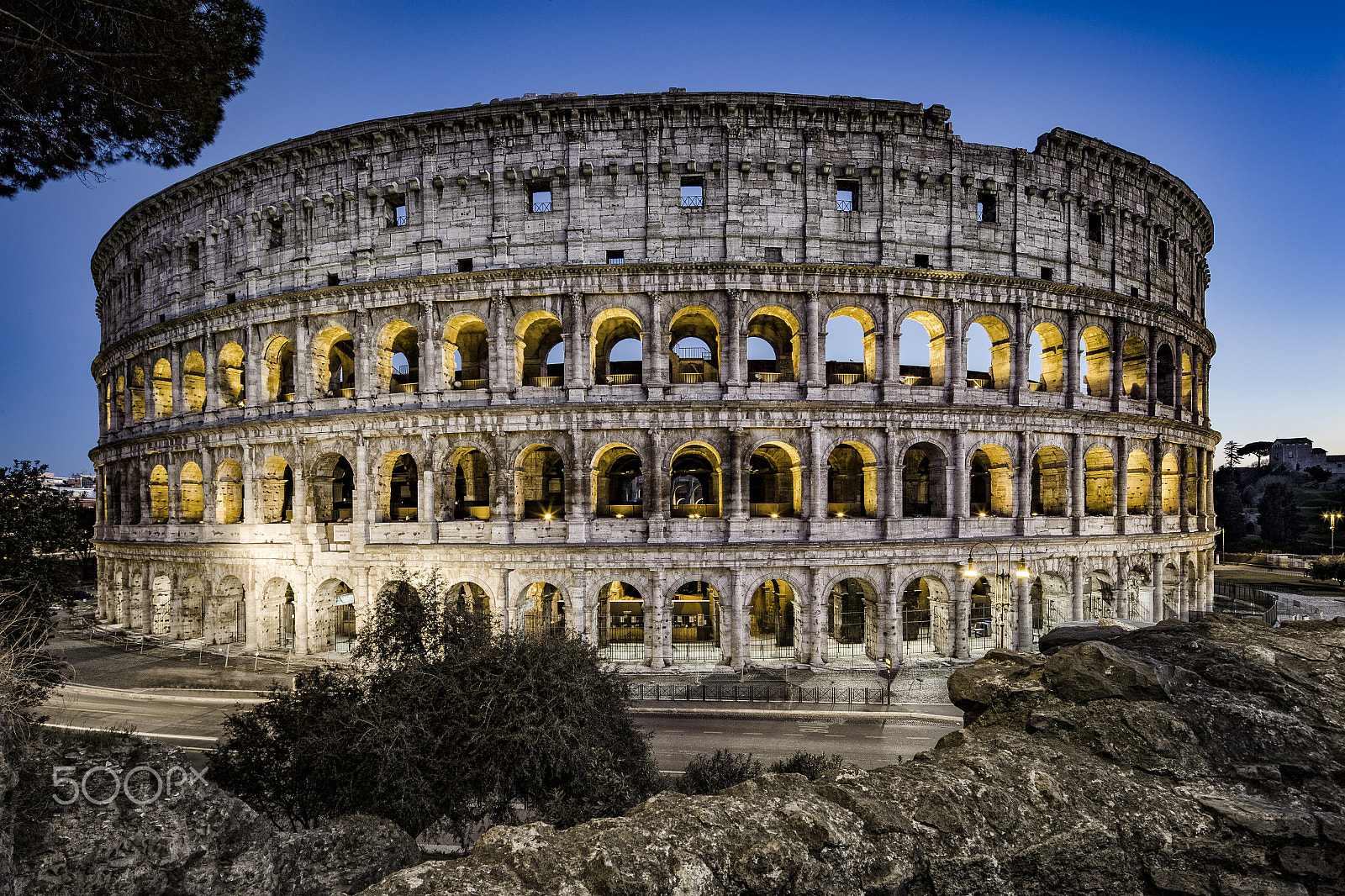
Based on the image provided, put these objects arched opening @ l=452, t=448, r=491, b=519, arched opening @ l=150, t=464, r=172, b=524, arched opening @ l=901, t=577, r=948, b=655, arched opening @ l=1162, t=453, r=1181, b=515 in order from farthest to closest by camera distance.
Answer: arched opening @ l=150, t=464, r=172, b=524 → arched opening @ l=1162, t=453, r=1181, b=515 → arched opening @ l=452, t=448, r=491, b=519 → arched opening @ l=901, t=577, r=948, b=655

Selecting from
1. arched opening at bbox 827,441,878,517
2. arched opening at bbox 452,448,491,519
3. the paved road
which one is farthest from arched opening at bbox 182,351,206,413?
arched opening at bbox 827,441,878,517

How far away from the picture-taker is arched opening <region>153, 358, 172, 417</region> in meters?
26.6

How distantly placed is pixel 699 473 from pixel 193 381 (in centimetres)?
2384

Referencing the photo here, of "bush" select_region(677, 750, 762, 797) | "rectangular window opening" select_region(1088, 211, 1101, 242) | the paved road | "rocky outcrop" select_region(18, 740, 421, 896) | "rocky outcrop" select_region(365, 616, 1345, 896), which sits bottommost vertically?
the paved road

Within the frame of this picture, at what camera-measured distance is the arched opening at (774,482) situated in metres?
21.6

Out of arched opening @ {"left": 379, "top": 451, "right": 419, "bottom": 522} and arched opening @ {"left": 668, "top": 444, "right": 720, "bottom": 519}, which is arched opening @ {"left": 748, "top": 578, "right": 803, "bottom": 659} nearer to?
arched opening @ {"left": 668, "top": 444, "right": 720, "bottom": 519}

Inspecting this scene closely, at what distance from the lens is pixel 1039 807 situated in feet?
16.5

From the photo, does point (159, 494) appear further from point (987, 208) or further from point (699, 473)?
point (987, 208)

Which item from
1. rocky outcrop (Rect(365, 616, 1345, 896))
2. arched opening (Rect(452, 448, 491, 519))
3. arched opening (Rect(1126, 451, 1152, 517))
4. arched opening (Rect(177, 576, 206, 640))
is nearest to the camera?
rocky outcrop (Rect(365, 616, 1345, 896))

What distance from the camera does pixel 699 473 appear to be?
2597 centimetres

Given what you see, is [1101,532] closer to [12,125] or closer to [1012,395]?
[1012,395]

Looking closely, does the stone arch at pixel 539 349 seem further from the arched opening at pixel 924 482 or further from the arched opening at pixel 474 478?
the arched opening at pixel 924 482

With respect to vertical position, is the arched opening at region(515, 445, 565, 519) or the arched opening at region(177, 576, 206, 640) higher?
Answer: the arched opening at region(515, 445, 565, 519)

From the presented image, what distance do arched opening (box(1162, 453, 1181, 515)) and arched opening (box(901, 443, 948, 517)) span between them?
11.0 metres
